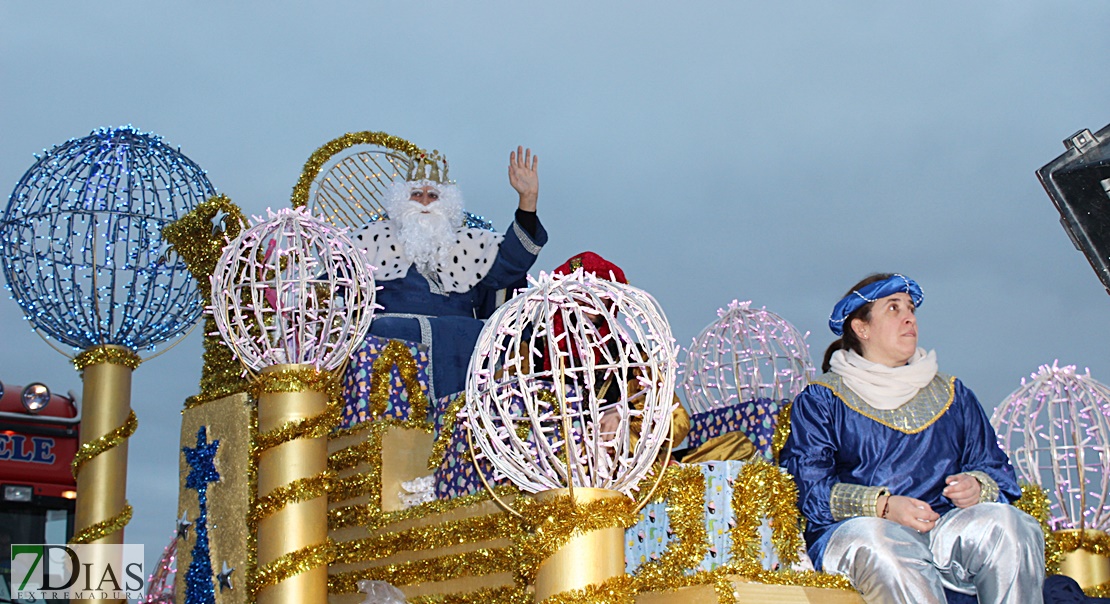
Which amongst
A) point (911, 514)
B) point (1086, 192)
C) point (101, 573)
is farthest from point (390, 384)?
point (1086, 192)

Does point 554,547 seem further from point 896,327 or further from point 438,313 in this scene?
point 438,313

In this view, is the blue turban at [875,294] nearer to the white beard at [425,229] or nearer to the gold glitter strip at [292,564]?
A: the gold glitter strip at [292,564]

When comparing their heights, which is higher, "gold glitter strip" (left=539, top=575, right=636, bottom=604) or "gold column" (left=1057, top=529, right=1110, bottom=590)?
"gold column" (left=1057, top=529, right=1110, bottom=590)

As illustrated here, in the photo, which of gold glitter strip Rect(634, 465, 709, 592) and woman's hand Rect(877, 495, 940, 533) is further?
gold glitter strip Rect(634, 465, 709, 592)

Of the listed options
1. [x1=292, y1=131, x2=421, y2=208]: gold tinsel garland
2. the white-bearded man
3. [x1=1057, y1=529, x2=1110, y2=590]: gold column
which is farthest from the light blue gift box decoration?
[x1=292, y1=131, x2=421, y2=208]: gold tinsel garland

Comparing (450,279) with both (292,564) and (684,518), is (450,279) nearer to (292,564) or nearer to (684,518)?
(292,564)

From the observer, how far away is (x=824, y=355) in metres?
4.94

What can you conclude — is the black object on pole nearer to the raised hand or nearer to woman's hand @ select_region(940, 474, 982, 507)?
woman's hand @ select_region(940, 474, 982, 507)

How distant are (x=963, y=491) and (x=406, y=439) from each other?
2.95 meters

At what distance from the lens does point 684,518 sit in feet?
14.9

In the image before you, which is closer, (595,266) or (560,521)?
(560,521)

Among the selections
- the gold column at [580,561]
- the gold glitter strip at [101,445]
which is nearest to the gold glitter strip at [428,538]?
the gold column at [580,561]

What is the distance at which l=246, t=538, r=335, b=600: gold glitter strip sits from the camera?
5.75 metres

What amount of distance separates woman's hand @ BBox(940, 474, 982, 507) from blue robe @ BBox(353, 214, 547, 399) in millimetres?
3155
